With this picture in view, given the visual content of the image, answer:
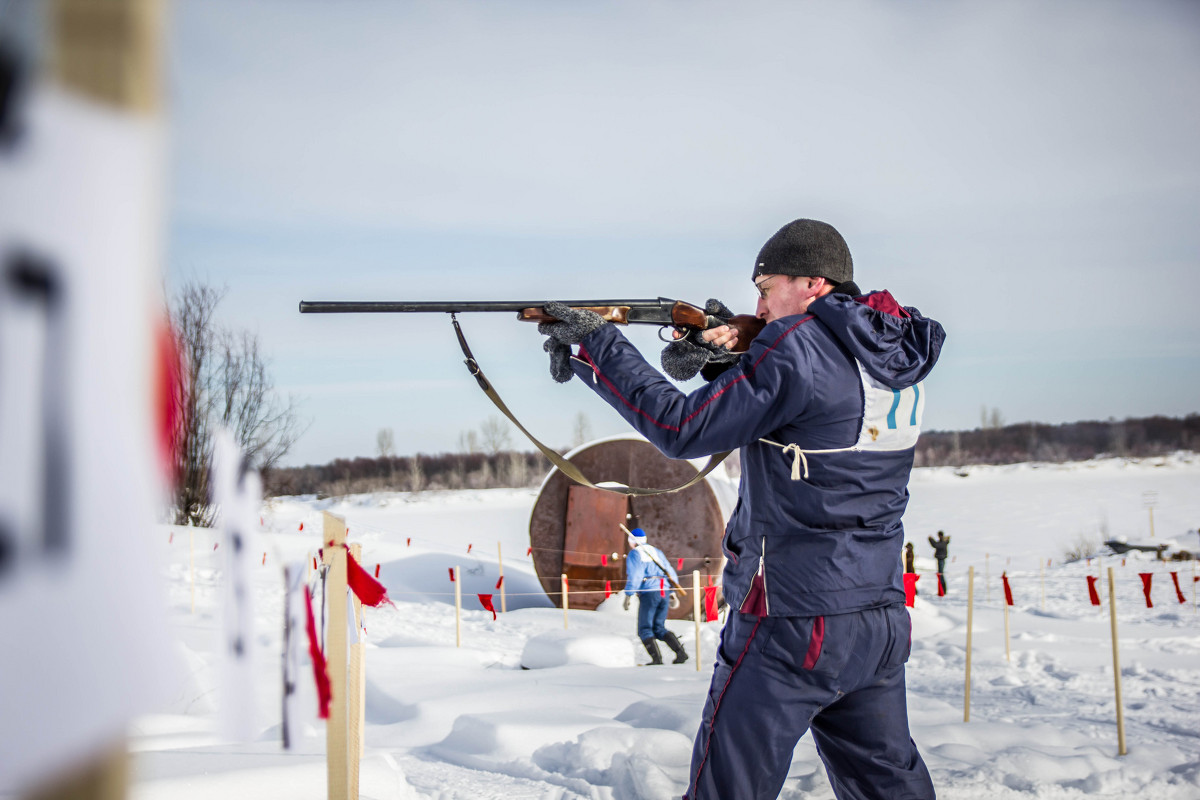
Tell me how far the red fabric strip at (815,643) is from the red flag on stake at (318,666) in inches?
46.9

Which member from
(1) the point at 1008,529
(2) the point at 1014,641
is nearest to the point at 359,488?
(1) the point at 1008,529

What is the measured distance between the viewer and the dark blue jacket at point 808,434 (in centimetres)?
208

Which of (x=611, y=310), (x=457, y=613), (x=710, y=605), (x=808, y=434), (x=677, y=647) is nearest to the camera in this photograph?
(x=808, y=434)

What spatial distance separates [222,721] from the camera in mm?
1288

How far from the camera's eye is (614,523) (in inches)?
401

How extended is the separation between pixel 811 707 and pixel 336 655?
52.2 inches

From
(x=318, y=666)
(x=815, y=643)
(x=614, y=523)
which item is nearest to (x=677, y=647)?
(x=614, y=523)

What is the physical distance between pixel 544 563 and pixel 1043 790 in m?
7.58

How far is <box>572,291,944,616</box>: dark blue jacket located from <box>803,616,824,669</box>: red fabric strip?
3 cm

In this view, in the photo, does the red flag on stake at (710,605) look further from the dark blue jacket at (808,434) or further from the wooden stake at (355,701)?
the dark blue jacket at (808,434)

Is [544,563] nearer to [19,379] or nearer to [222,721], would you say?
[222,721]

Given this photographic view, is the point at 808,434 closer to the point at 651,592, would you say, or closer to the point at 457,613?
the point at 651,592

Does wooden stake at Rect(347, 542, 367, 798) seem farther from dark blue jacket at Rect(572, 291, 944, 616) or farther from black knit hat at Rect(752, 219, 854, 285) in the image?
black knit hat at Rect(752, 219, 854, 285)

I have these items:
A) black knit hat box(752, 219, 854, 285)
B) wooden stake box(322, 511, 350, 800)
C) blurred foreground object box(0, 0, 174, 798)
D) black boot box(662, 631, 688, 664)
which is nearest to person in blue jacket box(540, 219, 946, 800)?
black knit hat box(752, 219, 854, 285)
